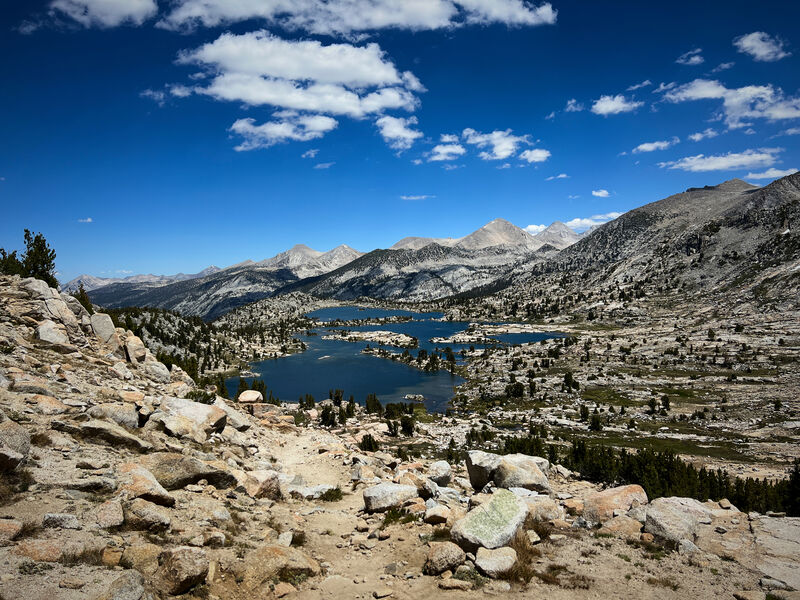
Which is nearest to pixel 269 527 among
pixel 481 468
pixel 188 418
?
pixel 188 418

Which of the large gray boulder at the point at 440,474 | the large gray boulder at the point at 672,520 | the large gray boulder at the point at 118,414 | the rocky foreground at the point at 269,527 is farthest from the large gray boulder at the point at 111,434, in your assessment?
the large gray boulder at the point at 672,520

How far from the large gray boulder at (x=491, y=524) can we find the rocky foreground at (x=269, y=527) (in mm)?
48

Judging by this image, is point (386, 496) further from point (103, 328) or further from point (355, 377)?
point (355, 377)

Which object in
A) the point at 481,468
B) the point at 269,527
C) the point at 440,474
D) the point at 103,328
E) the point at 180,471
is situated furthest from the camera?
the point at 103,328

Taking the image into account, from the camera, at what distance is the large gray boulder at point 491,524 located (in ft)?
41.9

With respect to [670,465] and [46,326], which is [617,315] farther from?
[46,326]

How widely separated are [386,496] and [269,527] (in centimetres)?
540

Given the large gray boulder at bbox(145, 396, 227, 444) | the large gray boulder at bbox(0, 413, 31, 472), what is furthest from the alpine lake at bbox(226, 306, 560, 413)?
the large gray boulder at bbox(0, 413, 31, 472)

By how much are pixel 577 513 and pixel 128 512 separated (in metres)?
16.6

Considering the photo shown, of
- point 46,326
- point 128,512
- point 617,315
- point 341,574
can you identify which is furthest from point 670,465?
point 617,315

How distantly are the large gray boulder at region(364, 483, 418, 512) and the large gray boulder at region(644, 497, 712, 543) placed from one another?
30.3 ft

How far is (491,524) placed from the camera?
13258mm

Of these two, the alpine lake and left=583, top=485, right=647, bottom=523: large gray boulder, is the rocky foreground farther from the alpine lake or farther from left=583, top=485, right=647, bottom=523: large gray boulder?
the alpine lake

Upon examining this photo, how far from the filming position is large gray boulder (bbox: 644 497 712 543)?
46.3ft
